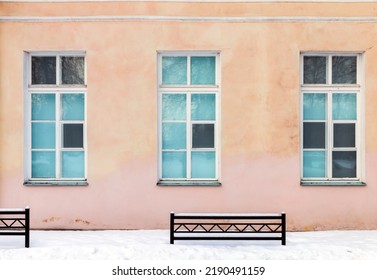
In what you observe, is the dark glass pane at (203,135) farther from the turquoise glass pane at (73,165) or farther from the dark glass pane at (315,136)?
the turquoise glass pane at (73,165)

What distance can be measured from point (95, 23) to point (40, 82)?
5.11ft

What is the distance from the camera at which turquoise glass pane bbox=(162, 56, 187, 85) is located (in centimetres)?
793

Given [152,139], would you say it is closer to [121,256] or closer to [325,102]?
[121,256]

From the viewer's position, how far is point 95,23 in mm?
7750

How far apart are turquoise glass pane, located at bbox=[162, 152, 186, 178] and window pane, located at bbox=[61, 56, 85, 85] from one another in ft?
7.08

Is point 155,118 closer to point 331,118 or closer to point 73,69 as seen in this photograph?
point 73,69

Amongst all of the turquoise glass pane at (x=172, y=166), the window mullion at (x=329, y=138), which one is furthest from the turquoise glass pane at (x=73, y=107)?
the window mullion at (x=329, y=138)

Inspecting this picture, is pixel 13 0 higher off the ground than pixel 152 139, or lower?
higher

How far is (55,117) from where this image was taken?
8.00 meters

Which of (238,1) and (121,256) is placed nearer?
(121,256)

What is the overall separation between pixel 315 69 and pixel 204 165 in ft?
9.16

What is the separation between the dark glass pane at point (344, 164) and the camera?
26.1 ft

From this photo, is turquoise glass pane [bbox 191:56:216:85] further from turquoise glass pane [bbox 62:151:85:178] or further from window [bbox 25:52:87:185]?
turquoise glass pane [bbox 62:151:85:178]

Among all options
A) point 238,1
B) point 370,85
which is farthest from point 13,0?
point 370,85
